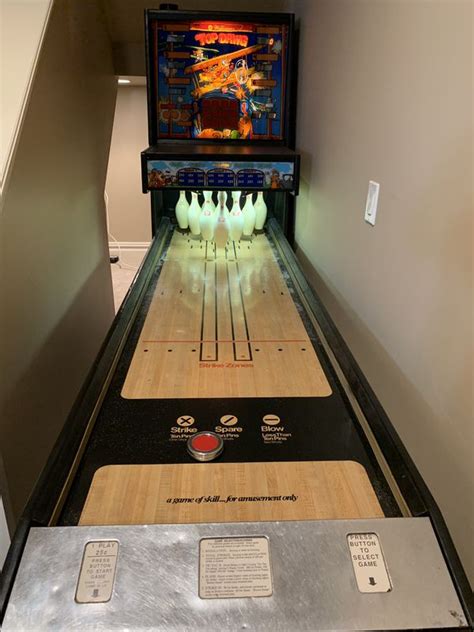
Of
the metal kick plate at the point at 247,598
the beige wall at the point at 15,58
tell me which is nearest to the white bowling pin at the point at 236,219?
the beige wall at the point at 15,58

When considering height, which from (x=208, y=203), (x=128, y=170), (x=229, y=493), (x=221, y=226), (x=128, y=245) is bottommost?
(x=128, y=245)

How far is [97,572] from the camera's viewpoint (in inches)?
27.4

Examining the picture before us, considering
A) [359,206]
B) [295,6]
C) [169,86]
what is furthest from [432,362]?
[295,6]

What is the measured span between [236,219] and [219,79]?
2.18 feet

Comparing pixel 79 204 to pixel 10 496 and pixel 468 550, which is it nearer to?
pixel 10 496

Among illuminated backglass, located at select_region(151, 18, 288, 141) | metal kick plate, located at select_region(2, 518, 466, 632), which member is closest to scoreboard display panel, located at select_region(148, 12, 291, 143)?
illuminated backglass, located at select_region(151, 18, 288, 141)

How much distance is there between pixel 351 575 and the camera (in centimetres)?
70

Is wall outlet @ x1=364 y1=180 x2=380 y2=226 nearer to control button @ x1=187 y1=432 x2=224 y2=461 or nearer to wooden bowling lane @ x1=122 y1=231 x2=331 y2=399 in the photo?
wooden bowling lane @ x1=122 y1=231 x2=331 y2=399

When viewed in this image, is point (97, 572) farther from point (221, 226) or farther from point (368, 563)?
point (221, 226)

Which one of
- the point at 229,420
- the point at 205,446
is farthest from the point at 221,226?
the point at 205,446

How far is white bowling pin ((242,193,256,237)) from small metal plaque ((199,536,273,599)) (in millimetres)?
1934

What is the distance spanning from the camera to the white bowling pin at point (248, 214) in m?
2.48

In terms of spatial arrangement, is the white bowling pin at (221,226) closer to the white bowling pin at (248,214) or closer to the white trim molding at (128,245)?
the white bowling pin at (248,214)

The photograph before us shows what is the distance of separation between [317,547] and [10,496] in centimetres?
107
